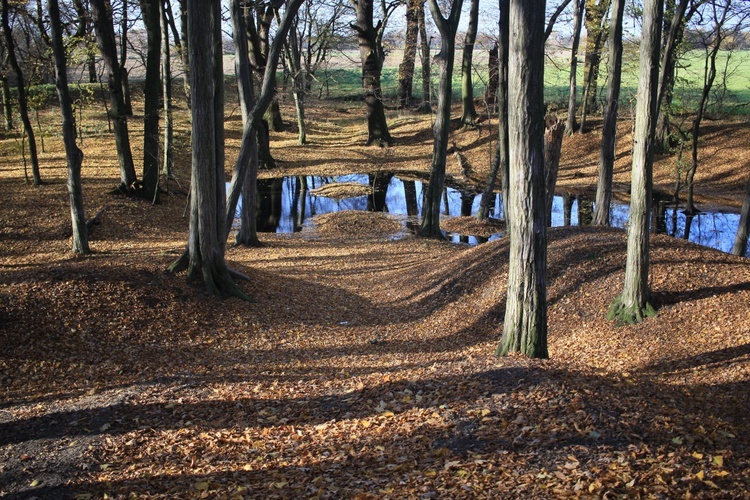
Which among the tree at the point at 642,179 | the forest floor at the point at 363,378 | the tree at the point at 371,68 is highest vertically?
the tree at the point at 371,68

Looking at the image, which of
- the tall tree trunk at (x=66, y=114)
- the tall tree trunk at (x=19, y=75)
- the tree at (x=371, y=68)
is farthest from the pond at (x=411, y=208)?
the tall tree trunk at (x=66, y=114)

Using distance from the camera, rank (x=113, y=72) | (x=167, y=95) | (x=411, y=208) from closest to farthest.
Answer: (x=113, y=72) → (x=167, y=95) → (x=411, y=208)

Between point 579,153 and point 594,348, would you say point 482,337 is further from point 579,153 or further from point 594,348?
point 579,153

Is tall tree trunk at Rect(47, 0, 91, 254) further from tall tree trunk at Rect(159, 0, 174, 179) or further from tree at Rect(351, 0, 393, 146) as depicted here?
tree at Rect(351, 0, 393, 146)

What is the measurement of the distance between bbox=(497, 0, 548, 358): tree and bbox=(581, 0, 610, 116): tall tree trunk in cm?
2023

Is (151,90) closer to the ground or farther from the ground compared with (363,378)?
farther from the ground

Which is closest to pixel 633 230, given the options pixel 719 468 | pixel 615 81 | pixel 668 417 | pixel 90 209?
pixel 668 417

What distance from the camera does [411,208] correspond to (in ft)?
77.6

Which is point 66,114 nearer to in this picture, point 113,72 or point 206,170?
point 206,170

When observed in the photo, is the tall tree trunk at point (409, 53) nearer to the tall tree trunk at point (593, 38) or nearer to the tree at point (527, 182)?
the tall tree trunk at point (593, 38)

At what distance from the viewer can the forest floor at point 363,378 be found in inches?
195

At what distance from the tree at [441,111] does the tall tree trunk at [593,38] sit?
11.7 meters

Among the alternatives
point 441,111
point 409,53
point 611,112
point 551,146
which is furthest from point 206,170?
point 409,53

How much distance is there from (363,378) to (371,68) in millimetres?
27513
